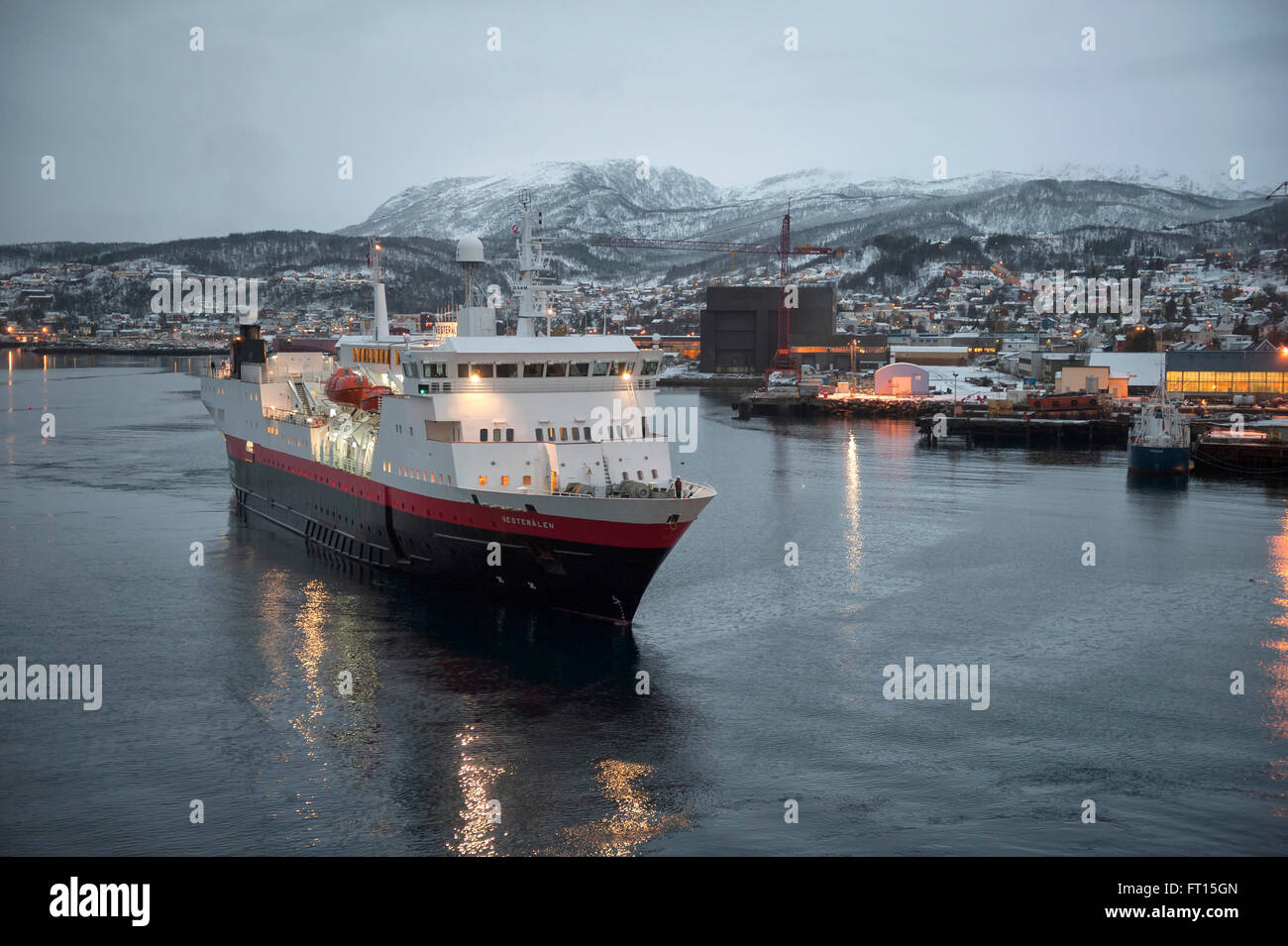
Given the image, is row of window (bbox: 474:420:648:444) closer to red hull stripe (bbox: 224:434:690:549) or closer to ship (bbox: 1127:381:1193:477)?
red hull stripe (bbox: 224:434:690:549)

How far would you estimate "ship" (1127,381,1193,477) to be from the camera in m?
54.3

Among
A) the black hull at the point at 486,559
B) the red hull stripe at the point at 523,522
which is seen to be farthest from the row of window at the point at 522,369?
the black hull at the point at 486,559

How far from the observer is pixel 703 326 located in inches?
5344

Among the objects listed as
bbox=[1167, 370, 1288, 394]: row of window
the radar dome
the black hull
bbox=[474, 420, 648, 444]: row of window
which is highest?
the radar dome

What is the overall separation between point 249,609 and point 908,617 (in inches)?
685

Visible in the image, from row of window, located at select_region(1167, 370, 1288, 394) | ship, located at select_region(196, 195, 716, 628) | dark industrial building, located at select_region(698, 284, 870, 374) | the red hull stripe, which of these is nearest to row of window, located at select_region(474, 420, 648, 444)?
ship, located at select_region(196, 195, 716, 628)

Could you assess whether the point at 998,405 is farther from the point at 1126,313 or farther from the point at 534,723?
the point at 1126,313

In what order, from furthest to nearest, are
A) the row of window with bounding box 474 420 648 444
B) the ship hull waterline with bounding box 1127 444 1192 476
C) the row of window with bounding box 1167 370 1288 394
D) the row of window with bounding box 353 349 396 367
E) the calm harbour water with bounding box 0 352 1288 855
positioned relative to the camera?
the row of window with bounding box 1167 370 1288 394 < the ship hull waterline with bounding box 1127 444 1192 476 < the row of window with bounding box 353 349 396 367 < the row of window with bounding box 474 420 648 444 < the calm harbour water with bounding box 0 352 1288 855

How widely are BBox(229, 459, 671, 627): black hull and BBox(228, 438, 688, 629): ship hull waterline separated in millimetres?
24

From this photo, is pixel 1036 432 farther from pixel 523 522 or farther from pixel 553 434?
pixel 523 522

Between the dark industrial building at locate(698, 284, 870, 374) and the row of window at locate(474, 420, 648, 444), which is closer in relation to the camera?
the row of window at locate(474, 420, 648, 444)

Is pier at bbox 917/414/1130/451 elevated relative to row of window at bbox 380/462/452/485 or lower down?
lower down

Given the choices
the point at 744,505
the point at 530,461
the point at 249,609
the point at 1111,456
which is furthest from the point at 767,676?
the point at 1111,456
